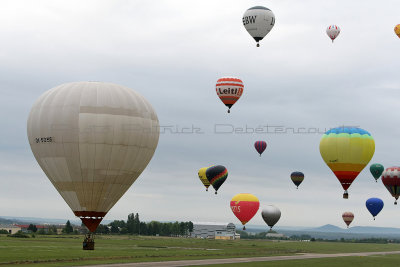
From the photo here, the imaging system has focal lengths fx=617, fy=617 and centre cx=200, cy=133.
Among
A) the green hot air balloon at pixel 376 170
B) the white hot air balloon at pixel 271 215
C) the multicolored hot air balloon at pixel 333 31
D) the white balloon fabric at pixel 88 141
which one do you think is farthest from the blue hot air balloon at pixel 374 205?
the white balloon fabric at pixel 88 141

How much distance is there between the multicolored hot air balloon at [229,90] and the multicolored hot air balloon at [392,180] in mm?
31821

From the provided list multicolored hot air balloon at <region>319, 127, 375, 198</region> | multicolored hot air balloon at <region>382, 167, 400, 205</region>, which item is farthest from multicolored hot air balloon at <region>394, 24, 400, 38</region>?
multicolored hot air balloon at <region>382, 167, 400, 205</region>

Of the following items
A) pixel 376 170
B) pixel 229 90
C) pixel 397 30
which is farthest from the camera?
pixel 376 170

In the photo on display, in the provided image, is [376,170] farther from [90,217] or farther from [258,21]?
[90,217]

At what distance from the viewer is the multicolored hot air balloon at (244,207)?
121938 millimetres

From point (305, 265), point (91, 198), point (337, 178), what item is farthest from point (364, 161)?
point (91, 198)

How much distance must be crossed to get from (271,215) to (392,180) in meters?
39.1

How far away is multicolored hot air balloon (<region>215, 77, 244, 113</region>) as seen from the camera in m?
91.4

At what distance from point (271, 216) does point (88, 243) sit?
261ft

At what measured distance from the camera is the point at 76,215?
206ft

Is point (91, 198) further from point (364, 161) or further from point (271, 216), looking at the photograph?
point (271, 216)

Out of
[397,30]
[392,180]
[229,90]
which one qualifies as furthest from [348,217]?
[229,90]

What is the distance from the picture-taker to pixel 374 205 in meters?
128

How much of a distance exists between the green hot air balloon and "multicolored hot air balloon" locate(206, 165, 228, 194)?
2942 centimetres
